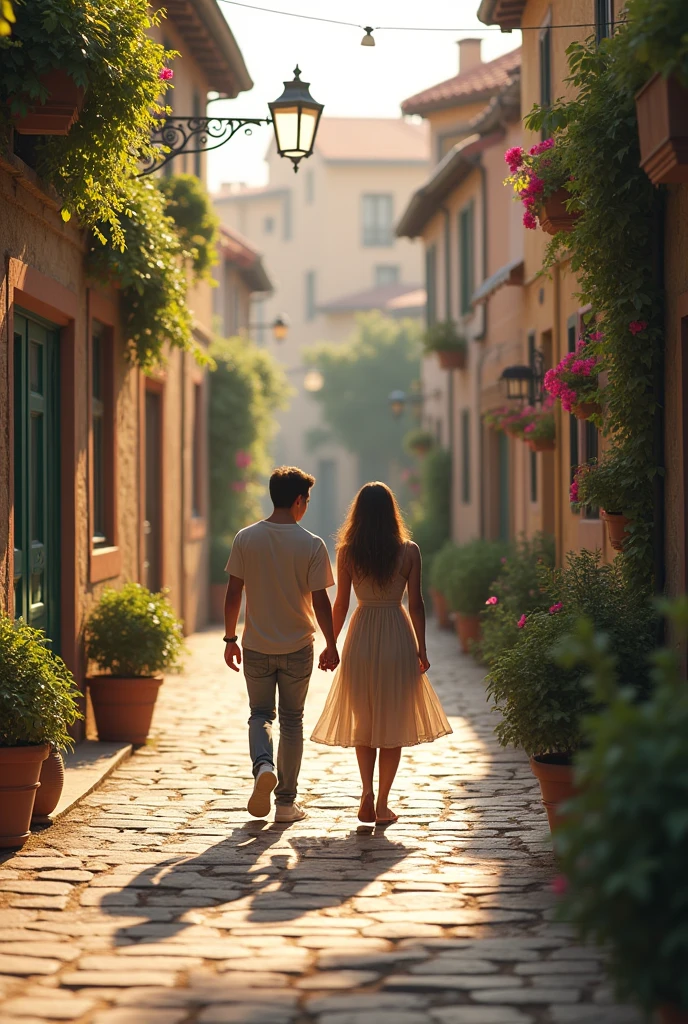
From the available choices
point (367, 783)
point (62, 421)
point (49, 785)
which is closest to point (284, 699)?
point (367, 783)

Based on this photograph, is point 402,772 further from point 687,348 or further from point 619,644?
point 687,348

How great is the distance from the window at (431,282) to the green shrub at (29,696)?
1828 centimetres

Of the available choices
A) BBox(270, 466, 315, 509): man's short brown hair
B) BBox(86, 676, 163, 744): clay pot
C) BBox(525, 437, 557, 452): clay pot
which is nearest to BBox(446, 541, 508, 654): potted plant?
BBox(525, 437, 557, 452): clay pot

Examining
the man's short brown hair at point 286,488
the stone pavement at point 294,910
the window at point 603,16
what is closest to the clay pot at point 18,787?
the stone pavement at point 294,910

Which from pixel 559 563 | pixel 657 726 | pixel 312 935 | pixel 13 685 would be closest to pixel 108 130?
pixel 13 685

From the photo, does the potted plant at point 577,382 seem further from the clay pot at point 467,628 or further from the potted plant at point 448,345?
the potted plant at point 448,345

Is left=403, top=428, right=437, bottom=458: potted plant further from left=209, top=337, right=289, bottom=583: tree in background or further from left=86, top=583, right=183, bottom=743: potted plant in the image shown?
left=86, top=583, right=183, bottom=743: potted plant

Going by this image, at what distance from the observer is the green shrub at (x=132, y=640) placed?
390 inches

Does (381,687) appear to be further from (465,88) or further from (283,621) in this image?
(465,88)

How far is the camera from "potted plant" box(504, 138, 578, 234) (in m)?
8.53

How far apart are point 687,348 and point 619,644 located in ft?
5.08

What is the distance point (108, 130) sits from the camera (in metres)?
7.64

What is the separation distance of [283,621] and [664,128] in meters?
3.20

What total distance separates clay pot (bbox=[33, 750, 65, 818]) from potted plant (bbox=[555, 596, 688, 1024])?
4.04 m
